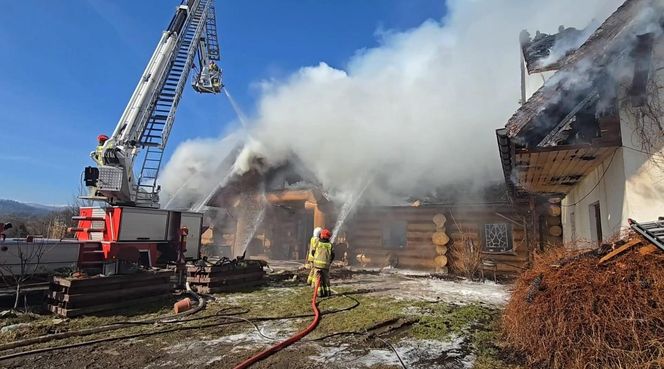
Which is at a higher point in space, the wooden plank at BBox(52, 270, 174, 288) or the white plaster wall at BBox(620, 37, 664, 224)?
the white plaster wall at BBox(620, 37, 664, 224)

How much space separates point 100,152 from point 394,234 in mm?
11603

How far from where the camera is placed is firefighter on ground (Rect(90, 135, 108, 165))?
9430 mm

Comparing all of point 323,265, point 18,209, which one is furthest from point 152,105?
point 18,209

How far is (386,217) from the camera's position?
1616 centimetres

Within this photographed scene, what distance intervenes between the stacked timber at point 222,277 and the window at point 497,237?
9.15 metres

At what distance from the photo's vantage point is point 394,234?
1633cm

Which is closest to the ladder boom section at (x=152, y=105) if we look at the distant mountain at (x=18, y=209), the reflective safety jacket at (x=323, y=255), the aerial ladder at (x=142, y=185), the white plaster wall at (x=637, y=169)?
the aerial ladder at (x=142, y=185)

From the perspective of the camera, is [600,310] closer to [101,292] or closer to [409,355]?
[409,355]

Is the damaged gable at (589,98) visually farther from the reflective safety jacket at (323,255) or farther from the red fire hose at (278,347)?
the reflective safety jacket at (323,255)

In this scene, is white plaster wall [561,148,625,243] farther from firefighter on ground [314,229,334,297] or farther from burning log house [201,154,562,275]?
firefighter on ground [314,229,334,297]

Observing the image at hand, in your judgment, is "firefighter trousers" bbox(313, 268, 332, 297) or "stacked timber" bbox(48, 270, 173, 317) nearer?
"stacked timber" bbox(48, 270, 173, 317)

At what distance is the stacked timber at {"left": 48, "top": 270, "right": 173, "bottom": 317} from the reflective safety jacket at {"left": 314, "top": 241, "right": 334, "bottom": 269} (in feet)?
10.9

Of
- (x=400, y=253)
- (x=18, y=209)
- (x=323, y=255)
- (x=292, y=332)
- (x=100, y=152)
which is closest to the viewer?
(x=292, y=332)

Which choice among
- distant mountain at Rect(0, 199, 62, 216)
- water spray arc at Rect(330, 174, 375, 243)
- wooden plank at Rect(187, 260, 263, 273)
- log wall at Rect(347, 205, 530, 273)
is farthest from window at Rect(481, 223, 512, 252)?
distant mountain at Rect(0, 199, 62, 216)
